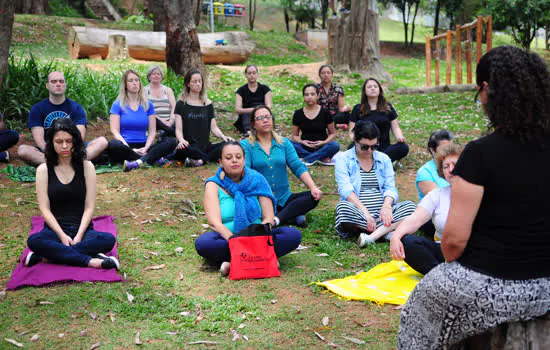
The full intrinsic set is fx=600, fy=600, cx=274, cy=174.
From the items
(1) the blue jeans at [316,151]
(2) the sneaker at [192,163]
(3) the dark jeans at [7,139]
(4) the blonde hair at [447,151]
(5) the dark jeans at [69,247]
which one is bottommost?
(5) the dark jeans at [69,247]

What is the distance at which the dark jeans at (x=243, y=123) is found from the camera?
1100cm

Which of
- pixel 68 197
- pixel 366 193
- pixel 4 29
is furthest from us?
pixel 4 29

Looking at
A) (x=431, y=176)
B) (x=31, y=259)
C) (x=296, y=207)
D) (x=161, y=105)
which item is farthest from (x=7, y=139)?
(x=431, y=176)

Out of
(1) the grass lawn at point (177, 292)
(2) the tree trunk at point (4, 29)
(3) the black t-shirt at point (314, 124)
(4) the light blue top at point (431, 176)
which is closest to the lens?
(1) the grass lawn at point (177, 292)

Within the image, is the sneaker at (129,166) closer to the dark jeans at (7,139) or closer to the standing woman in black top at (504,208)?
the dark jeans at (7,139)

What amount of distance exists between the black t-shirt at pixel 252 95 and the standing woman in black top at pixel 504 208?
833cm

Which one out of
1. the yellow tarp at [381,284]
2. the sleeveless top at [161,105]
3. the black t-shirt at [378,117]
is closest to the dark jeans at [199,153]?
the sleeveless top at [161,105]

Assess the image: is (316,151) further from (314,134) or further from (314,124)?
(314,124)

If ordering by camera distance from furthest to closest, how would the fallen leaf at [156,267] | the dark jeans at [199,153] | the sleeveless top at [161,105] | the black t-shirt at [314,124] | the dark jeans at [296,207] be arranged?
the sleeveless top at [161,105]
the black t-shirt at [314,124]
the dark jeans at [199,153]
the dark jeans at [296,207]
the fallen leaf at [156,267]

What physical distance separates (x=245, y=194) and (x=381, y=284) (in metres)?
1.44

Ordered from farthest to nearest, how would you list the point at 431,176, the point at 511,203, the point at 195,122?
1. the point at 195,122
2. the point at 431,176
3. the point at 511,203

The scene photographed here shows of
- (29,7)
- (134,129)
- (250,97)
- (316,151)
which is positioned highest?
(29,7)

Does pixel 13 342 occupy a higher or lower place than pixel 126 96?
lower

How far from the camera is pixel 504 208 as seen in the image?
258 centimetres
